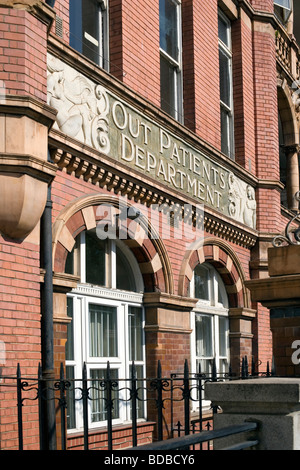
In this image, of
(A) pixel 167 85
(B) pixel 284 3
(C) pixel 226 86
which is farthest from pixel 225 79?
(B) pixel 284 3

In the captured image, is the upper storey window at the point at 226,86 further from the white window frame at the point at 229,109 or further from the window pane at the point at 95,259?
the window pane at the point at 95,259

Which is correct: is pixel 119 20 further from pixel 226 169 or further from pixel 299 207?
pixel 299 207

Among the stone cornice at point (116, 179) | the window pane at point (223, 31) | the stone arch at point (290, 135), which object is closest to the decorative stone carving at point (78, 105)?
the stone cornice at point (116, 179)

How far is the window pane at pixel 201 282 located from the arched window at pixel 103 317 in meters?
2.49

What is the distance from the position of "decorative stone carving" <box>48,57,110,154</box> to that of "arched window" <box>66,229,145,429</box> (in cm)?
127

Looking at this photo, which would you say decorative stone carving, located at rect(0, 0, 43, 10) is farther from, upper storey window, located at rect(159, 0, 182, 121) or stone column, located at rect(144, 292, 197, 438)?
upper storey window, located at rect(159, 0, 182, 121)

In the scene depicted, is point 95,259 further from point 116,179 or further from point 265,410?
point 265,410

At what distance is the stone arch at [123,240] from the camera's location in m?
8.46

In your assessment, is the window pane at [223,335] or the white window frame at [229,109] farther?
the white window frame at [229,109]

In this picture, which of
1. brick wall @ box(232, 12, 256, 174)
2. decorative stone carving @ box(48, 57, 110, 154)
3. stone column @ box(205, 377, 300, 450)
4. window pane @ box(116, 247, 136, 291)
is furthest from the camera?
brick wall @ box(232, 12, 256, 174)

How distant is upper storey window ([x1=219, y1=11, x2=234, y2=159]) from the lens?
14.9 meters

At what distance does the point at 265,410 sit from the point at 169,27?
9395 millimetres

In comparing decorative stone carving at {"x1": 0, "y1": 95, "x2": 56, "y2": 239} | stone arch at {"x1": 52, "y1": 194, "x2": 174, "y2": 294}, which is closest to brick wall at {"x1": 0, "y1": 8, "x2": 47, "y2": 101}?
decorative stone carving at {"x1": 0, "y1": 95, "x2": 56, "y2": 239}
